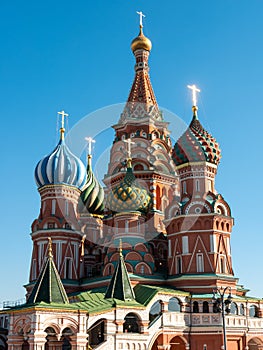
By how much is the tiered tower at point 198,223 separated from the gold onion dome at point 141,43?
11.9m

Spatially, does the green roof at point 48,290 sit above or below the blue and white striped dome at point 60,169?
below

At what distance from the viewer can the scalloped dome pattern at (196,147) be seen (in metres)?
34.1

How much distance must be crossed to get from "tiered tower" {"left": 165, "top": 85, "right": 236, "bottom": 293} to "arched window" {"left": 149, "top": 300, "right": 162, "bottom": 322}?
248 centimetres

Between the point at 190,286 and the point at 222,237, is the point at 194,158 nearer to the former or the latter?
the point at 222,237

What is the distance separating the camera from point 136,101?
137ft

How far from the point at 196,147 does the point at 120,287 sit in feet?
36.0

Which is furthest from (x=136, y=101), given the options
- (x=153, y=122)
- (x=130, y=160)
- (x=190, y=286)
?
(x=190, y=286)

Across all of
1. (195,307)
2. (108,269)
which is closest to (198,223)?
(195,307)

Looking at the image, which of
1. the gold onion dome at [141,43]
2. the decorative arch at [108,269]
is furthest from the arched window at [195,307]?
the gold onion dome at [141,43]

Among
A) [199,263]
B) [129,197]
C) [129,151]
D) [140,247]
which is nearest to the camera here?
[199,263]

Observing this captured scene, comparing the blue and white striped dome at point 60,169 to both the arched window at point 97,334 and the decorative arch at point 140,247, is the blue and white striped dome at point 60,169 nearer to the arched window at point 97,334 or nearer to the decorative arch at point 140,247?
the decorative arch at point 140,247

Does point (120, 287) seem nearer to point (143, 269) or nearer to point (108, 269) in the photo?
Answer: point (143, 269)

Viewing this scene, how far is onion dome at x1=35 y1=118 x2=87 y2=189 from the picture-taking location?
3669 centimetres

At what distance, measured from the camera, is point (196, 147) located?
34.2 meters
